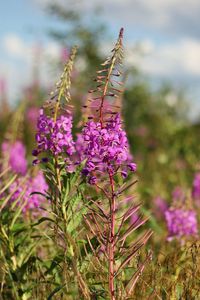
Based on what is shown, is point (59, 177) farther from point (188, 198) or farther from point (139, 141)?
point (139, 141)

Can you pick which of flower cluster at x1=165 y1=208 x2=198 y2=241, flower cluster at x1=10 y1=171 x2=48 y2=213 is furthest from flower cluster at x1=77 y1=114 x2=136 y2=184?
flower cluster at x1=165 y1=208 x2=198 y2=241

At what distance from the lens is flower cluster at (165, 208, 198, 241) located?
4770 millimetres

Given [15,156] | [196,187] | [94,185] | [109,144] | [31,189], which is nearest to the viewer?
[109,144]

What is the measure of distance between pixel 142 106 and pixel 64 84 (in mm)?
11678

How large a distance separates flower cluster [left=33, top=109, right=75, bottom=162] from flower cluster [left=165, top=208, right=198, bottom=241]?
1.67m

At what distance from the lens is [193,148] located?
1198 cm

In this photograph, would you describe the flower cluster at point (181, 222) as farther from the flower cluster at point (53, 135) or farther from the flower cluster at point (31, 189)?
the flower cluster at point (53, 135)

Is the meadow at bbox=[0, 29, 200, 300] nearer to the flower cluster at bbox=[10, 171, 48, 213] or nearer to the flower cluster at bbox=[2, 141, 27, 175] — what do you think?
the flower cluster at bbox=[10, 171, 48, 213]

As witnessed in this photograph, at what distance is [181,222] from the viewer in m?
4.79

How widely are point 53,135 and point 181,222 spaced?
5.97 ft

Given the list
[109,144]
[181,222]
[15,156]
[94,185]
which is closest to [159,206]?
[15,156]

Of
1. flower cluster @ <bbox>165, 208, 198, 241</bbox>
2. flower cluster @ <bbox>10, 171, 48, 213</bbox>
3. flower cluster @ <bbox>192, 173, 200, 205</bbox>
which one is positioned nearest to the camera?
flower cluster @ <bbox>10, 171, 48, 213</bbox>

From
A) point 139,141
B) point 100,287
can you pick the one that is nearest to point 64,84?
point 100,287

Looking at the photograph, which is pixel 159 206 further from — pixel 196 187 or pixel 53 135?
pixel 53 135
